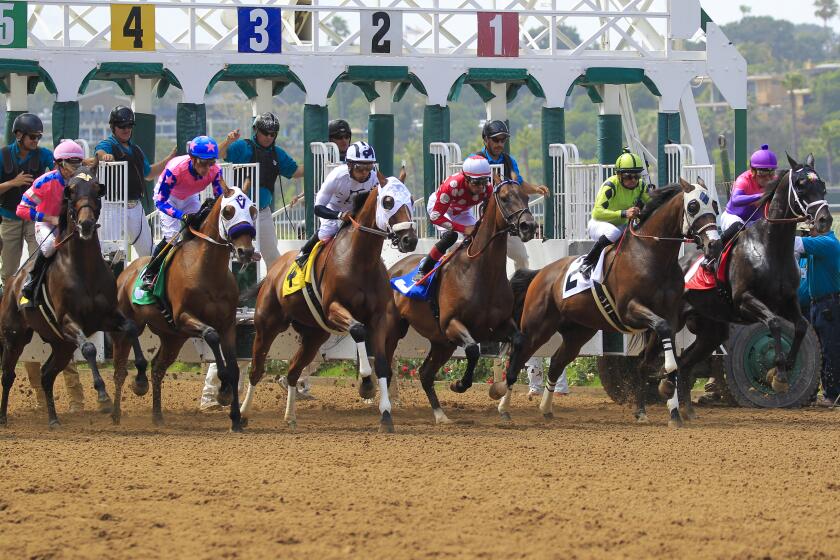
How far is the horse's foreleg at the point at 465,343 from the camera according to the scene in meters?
11.6

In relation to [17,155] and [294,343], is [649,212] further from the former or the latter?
[17,155]

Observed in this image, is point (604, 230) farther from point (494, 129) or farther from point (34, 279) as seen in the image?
point (34, 279)

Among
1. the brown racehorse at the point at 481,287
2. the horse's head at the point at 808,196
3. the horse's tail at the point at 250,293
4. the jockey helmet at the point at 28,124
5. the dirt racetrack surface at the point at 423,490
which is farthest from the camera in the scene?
the horse's tail at the point at 250,293

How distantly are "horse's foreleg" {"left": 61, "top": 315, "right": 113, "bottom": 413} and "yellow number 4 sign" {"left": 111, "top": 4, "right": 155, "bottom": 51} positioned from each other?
17.6ft

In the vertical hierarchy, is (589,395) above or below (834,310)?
below

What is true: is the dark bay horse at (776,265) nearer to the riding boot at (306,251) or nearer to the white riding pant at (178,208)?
the riding boot at (306,251)

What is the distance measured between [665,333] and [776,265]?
1.23 meters

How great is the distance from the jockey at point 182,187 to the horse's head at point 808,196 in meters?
4.42

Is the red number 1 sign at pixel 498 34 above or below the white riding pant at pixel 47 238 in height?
above

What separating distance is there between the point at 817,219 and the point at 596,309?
194cm

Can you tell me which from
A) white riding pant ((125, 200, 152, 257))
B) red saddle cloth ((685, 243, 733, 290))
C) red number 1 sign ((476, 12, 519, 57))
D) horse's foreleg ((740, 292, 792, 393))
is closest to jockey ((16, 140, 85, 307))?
white riding pant ((125, 200, 152, 257))

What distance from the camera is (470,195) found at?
40.2ft

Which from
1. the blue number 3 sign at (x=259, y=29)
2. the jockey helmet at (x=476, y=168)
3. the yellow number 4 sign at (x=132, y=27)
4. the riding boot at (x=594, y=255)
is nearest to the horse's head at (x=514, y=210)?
the jockey helmet at (x=476, y=168)

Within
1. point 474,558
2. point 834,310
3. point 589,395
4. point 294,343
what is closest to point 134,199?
point 294,343
